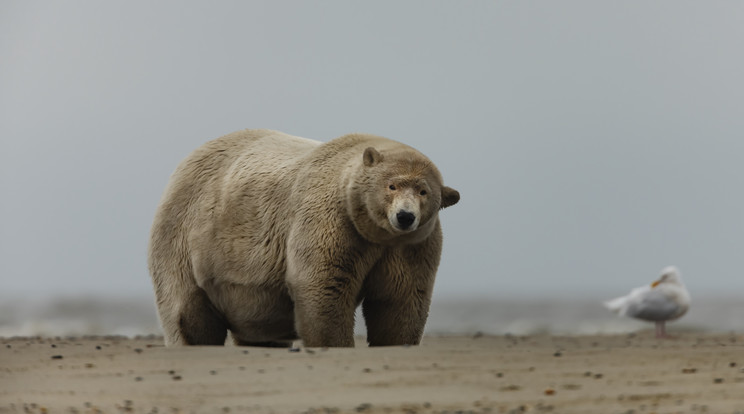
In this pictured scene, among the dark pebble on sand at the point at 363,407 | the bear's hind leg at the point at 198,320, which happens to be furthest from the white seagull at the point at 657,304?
the dark pebble on sand at the point at 363,407

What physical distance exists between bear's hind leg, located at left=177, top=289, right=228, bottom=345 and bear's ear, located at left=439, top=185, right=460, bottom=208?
268 cm

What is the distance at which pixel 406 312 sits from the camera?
8.09 meters

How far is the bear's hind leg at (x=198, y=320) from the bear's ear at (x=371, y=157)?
2435mm

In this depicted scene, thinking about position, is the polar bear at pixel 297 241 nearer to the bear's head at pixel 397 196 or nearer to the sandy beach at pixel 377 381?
the bear's head at pixel 397 196

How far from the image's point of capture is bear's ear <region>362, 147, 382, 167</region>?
770 cm

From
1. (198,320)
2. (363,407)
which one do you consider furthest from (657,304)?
(363,407)

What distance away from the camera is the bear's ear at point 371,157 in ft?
25.3

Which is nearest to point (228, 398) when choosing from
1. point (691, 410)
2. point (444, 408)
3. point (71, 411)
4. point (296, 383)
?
point (296, 383)

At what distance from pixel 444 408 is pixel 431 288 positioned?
3337mm

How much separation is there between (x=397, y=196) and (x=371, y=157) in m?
0.51

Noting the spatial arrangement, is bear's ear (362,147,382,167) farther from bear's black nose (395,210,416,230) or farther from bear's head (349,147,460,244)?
bear's black nose (395,210,416,230)

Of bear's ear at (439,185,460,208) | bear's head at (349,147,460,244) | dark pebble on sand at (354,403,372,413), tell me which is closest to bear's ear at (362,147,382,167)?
bear's head at (349,147,460,244)

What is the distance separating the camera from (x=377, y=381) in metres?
5.51

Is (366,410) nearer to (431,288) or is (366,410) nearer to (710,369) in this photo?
(710,369)
